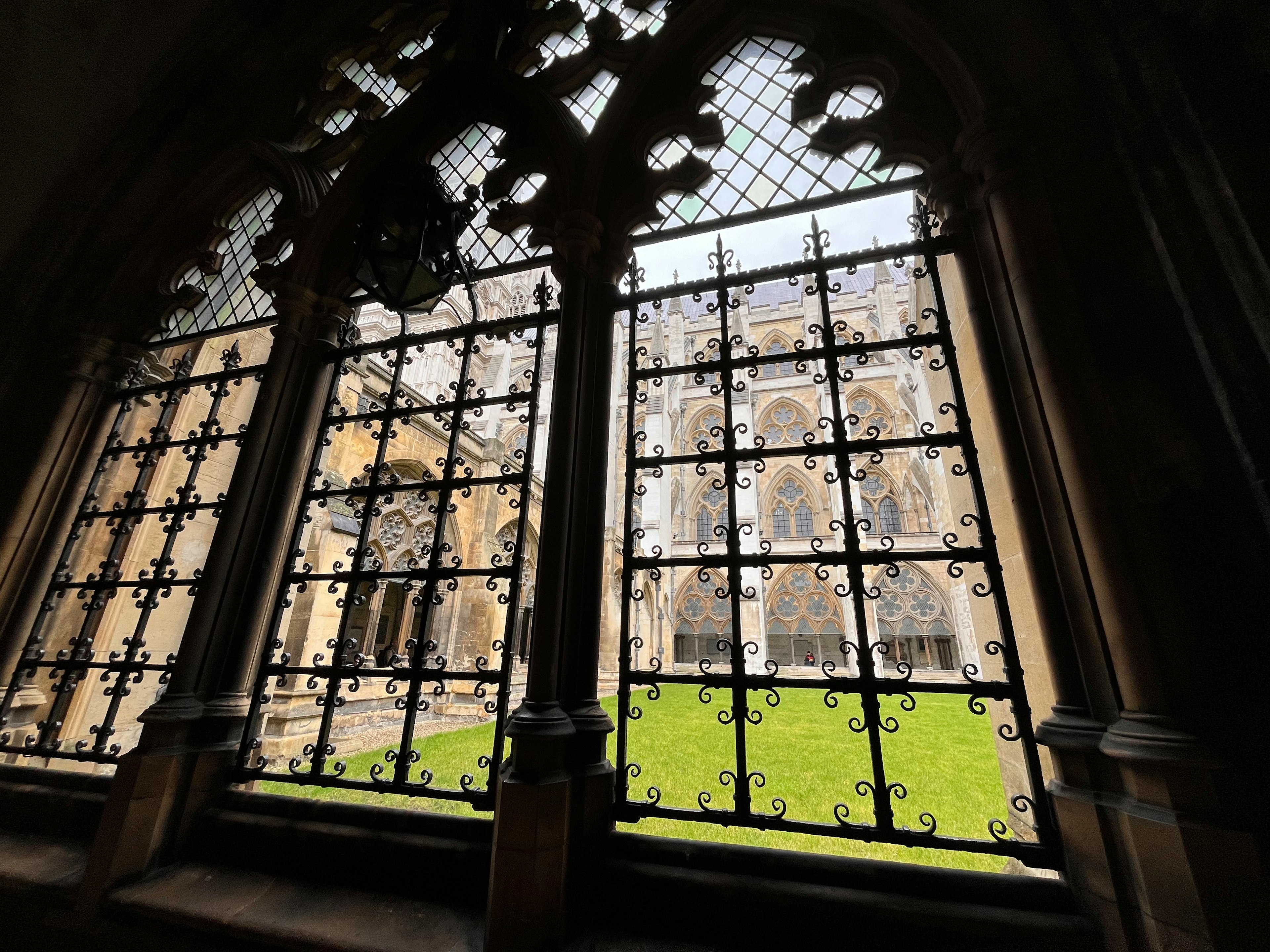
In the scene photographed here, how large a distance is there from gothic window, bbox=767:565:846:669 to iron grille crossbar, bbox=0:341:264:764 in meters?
12.9

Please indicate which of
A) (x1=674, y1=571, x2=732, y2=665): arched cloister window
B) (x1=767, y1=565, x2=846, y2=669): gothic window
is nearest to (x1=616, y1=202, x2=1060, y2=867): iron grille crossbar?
(x1=674, y1=571, x2=732, y2=665): arched cloister window

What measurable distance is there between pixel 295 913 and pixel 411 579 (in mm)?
1149

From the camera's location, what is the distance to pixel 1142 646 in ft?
4.22

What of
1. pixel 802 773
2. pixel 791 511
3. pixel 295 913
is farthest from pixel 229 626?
pixel 791 511

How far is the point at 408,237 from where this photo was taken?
2.20 meters

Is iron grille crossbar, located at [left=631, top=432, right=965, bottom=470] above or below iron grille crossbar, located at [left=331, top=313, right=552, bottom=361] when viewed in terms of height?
below

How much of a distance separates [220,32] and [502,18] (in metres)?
2.25

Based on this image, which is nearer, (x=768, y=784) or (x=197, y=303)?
(x=197, y=303)

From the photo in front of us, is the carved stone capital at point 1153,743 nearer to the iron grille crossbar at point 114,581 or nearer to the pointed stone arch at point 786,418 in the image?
the iron grille crossbar at point 114,581

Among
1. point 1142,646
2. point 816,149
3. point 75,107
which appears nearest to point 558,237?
point 816,149

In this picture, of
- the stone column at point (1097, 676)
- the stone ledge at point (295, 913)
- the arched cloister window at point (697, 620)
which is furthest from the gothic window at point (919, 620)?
the stone ledge at point (295, 913)

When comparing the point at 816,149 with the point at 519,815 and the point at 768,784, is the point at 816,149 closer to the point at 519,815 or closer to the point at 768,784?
the point at 519,815

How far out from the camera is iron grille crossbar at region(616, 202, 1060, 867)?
1548 mm

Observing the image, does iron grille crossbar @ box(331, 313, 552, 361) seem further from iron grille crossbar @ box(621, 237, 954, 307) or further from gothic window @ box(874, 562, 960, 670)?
gothic window @ box(874, 562, 960, 670)
